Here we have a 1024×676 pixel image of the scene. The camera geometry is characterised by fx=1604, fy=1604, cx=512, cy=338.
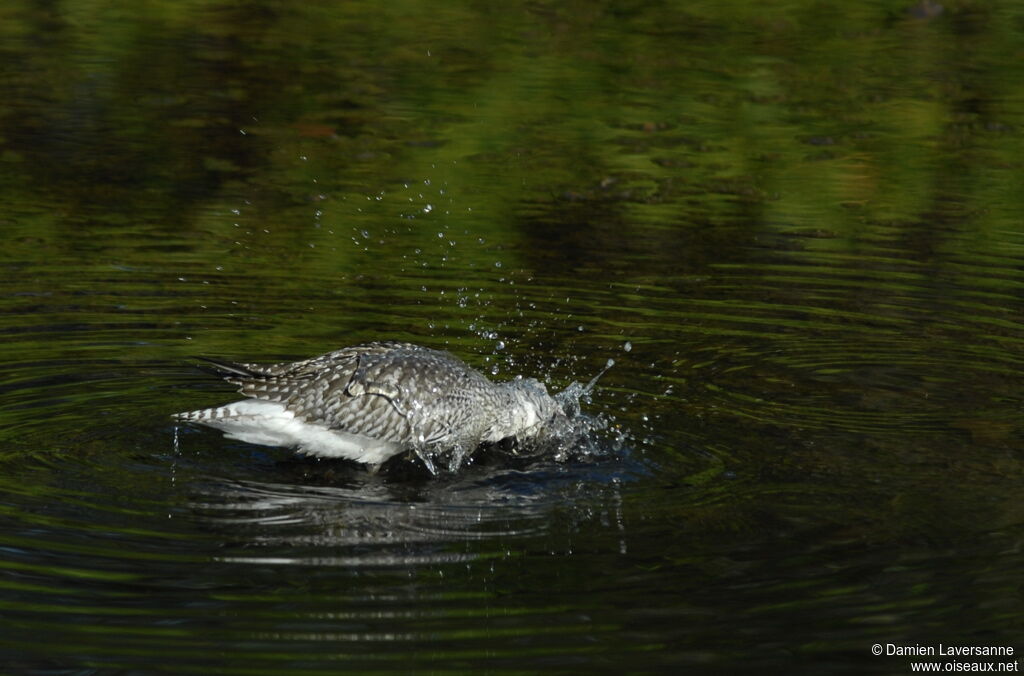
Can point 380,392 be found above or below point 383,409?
above

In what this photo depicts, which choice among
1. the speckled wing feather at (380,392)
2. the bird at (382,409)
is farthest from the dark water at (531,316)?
the speckled wing feather at (380,392)

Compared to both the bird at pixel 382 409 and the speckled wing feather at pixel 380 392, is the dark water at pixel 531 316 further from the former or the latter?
the speckled wing feather at pixel 380 392

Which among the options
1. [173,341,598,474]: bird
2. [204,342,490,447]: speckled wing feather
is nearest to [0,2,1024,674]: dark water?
[173,341,598,474]: bird

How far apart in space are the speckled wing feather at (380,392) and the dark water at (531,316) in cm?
29

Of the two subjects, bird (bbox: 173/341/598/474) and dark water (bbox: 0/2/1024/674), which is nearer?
dark water (bbox: 0/2/1024/674)

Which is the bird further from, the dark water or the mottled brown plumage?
the dark water

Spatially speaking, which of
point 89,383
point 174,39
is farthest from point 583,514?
point 174,39

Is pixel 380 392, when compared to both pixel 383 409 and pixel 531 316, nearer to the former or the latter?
pixel 383 409

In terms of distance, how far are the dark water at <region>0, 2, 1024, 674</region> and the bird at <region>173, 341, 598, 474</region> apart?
0.19 meters

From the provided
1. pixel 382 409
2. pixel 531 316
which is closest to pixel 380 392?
pixel 382 409

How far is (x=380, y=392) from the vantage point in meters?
9.60

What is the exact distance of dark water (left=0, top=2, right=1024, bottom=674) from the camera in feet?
23.3

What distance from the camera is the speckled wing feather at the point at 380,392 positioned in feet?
31.4

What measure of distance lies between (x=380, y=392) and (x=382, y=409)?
11cm
